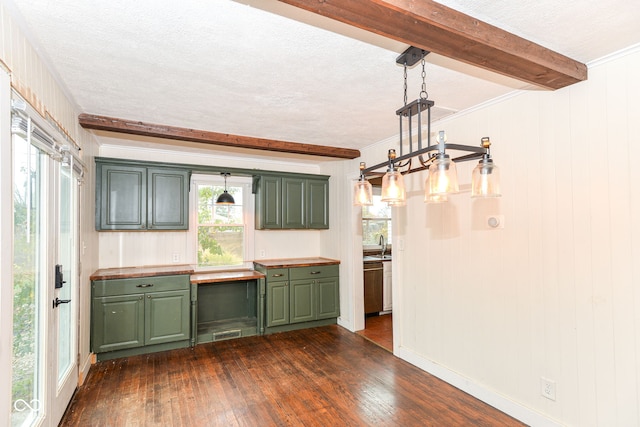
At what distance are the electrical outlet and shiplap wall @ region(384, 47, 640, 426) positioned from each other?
37 mm

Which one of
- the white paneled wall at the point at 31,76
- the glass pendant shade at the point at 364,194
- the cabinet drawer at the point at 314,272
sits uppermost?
the white paneled wall at the point at 31,76

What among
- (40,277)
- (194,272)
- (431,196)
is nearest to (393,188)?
(431,196)

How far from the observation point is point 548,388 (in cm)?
233

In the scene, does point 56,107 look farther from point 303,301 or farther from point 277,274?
point 303,301

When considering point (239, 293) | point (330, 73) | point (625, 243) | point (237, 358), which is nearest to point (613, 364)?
point (625, 243)

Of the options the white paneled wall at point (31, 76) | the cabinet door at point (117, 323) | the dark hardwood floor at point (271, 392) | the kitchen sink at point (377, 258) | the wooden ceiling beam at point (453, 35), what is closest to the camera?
the wooden ceiling beam at point (453, 35)

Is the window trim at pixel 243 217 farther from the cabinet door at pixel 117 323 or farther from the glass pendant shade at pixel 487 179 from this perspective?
the glass pendant shade at pixel 487 179

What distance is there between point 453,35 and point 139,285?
12.7 feet

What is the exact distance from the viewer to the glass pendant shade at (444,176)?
156 centimetres

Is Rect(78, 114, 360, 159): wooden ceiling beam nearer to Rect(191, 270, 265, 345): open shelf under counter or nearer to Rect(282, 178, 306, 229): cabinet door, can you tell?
Rect(282, 178, 306, 229): cabinet door

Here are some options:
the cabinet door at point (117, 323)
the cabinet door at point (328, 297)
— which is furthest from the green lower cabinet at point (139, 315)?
the cabinet door at point (328, 297)

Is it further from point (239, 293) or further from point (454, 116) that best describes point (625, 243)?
point (239, 293)

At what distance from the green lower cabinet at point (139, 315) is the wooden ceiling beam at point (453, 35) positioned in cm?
352

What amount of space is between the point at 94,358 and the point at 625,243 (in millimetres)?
4803
